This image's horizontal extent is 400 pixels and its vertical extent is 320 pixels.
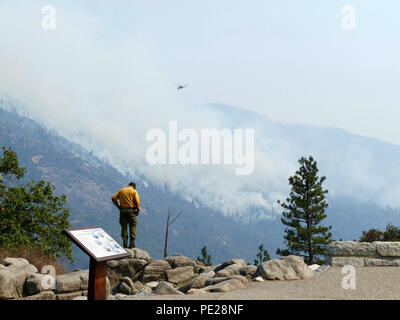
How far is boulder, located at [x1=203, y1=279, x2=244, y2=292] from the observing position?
9.59 meters

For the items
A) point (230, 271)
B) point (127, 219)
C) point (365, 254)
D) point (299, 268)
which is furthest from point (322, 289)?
point (127, 219)

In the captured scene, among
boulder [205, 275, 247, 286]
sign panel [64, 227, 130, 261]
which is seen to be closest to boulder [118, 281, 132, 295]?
boulder [205, 275, 247, 286]

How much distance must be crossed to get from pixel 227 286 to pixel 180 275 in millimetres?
4772

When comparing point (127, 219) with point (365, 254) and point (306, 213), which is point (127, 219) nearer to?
point (365, 254)

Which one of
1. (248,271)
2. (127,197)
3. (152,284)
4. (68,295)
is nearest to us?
(68,295)

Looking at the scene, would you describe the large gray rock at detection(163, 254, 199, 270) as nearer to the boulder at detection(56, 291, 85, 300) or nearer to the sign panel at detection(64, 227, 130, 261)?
the boulder at detection(56, 291, 85, 300)

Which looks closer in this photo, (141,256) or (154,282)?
(154,282)

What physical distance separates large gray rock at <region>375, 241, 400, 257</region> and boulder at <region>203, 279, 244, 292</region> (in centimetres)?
583

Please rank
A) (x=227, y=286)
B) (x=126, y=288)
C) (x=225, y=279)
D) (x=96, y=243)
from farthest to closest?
(x=126, y=288) → (x=225, y=279) → (x=227, y=286) → (x=96, y=243)

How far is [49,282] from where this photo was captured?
11.2 meters

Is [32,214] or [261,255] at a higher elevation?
[32,214]

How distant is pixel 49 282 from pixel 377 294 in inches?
320

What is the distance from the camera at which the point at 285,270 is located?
37.7ft
